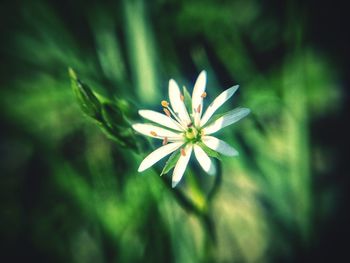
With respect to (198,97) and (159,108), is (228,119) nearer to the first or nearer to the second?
(198,97)

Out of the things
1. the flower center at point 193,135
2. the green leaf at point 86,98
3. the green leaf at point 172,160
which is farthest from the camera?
the flower center at point 193,135

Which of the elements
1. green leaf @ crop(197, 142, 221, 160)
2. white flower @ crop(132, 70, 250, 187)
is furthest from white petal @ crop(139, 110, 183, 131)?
green leaf @ crop(197, 142, 221, 160)

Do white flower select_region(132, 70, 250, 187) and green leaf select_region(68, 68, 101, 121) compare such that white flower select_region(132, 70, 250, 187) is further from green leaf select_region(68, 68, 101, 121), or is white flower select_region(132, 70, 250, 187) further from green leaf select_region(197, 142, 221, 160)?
green leaf select_region(68, 68, 101, 121)

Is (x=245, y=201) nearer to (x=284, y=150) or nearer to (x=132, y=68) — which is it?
(x=284, y=150)

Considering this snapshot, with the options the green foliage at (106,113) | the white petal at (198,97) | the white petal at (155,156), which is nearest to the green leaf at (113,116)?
the green foliage at (106,113)

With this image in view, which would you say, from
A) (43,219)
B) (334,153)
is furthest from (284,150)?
(43,219)

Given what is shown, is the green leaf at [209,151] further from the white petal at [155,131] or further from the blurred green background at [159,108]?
the blurred green background at [159,108]
